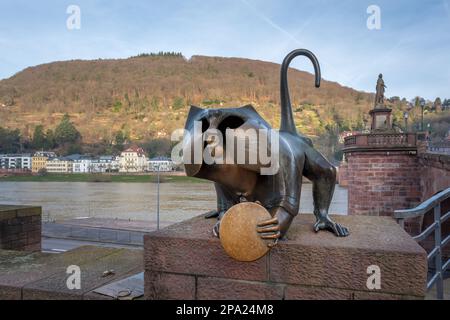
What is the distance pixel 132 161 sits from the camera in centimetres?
8625

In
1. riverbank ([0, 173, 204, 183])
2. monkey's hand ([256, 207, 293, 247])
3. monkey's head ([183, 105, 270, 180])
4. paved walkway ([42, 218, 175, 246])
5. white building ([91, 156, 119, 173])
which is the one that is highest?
monkey's head ([183, 105, 270, 180])

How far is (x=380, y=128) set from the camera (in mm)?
23172

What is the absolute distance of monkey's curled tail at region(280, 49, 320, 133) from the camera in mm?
2443

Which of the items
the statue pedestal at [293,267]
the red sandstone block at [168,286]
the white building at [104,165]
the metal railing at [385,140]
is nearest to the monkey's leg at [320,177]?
the statue pedestal at [293,267]

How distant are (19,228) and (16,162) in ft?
338

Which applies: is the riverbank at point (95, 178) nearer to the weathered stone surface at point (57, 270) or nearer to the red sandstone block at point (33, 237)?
the red sandstone block at point (33, 237)

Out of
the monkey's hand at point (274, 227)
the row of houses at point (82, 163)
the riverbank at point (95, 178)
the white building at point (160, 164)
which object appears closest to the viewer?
the monkey's hand at point (274, 227)

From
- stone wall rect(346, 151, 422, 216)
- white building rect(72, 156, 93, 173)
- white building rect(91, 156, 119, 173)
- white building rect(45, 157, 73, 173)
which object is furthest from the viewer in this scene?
white building rect(45, 157, 73, 173)

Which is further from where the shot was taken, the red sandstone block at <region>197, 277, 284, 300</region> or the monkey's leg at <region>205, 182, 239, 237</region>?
the monkey's leg at <region>205, 182, 239, 237</region>

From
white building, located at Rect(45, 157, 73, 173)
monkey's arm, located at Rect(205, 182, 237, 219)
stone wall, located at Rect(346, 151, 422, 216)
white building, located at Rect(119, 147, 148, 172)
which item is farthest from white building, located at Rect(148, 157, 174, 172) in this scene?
monkey's arm, located at Rect(205, 182, 237, 219)

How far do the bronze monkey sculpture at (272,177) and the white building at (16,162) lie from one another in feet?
338

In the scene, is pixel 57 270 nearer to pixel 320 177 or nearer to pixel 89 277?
pixel 89 277

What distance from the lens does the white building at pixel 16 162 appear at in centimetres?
9362

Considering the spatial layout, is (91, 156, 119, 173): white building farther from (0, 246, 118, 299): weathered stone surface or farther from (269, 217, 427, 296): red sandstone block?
(269, 217, 427, 296): red sandstone block
